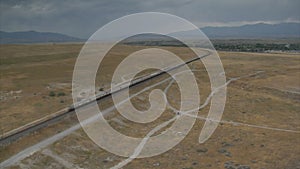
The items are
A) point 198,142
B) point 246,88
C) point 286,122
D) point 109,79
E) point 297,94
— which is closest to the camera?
point 198,142

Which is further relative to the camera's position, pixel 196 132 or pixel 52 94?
pixel 52 94

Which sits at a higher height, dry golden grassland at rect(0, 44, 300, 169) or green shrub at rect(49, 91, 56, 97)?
green shrub at rect(49, 91, 56, 97)

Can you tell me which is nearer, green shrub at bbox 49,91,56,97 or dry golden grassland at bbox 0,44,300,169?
dry golden grassland at bbox 0,44,300,169

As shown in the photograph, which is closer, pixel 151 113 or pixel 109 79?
pixel 151 113

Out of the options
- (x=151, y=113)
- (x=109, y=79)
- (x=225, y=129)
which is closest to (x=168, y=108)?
(x=151, y=113)

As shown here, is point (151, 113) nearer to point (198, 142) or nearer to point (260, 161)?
point (198, 142)

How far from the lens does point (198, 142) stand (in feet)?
115

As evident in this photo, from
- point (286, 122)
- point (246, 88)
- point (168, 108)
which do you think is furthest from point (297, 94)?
point (168, 108)

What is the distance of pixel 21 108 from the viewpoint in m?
43.8

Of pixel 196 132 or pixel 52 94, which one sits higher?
pixel 52 94

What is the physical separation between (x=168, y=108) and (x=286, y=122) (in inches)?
617

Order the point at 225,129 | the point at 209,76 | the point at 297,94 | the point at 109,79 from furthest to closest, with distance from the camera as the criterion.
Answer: the point at 209,76, the point at 109,79, the point at 297,94, the point at 225,129

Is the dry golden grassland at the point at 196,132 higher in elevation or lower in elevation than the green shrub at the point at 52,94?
lower

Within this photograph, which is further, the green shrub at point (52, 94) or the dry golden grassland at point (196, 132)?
the green shrub at point (52, 94)
